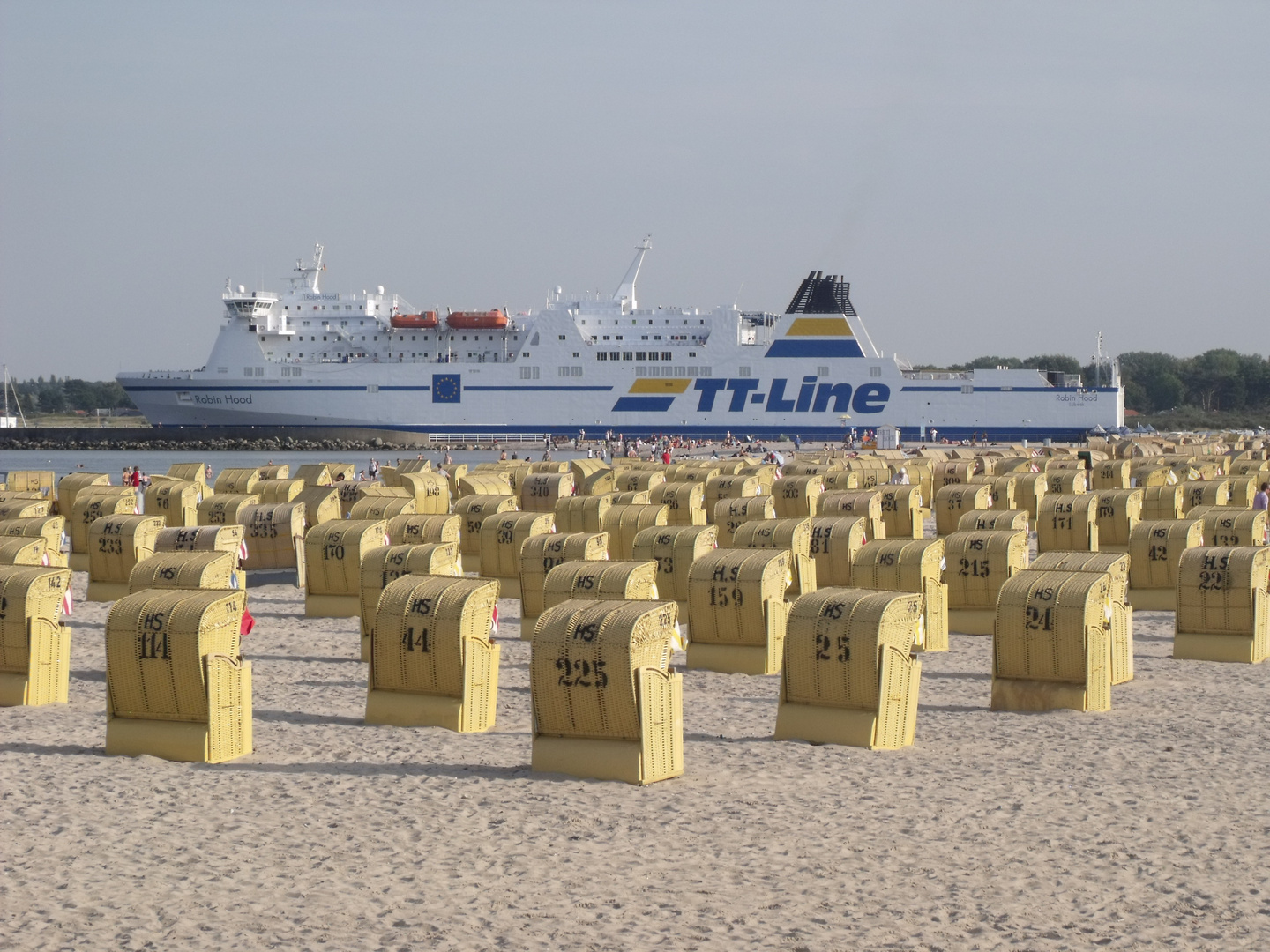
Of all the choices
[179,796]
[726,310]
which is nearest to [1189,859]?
[179,796]

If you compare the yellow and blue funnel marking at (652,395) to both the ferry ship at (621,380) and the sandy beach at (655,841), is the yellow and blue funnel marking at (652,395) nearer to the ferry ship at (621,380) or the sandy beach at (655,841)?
the ferry ship at (621,380)

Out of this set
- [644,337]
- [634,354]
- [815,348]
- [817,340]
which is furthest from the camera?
[644,337]

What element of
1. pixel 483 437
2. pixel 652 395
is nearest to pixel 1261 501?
pixel 652 395

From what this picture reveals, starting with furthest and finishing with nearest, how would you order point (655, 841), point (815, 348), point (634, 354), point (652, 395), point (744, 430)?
point (634, 354)
point (652, 395)
point (744, 430)
point (815, 348)
point (655, 841)

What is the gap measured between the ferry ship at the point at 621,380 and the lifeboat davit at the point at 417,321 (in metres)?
0.10

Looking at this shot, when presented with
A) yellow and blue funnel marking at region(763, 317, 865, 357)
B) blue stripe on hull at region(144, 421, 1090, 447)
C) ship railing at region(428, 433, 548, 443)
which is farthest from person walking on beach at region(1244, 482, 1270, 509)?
ship railing at region(428, 433, 548, 443)

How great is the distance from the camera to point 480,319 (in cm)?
7644

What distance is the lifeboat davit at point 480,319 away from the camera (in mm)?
76438

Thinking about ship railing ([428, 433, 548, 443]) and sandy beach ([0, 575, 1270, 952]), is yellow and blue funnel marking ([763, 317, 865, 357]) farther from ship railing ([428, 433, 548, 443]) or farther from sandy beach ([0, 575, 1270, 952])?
sandy beach ([0, 575, 1270, 952])

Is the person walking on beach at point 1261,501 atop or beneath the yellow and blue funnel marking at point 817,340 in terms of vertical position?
beneath

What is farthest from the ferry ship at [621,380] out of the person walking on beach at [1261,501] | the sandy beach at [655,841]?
the sandy beach at [655,841]

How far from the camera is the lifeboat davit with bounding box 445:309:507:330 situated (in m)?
76.4

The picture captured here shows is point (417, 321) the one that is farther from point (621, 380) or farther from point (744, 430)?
point (744, 430)

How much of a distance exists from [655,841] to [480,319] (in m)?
70.5
